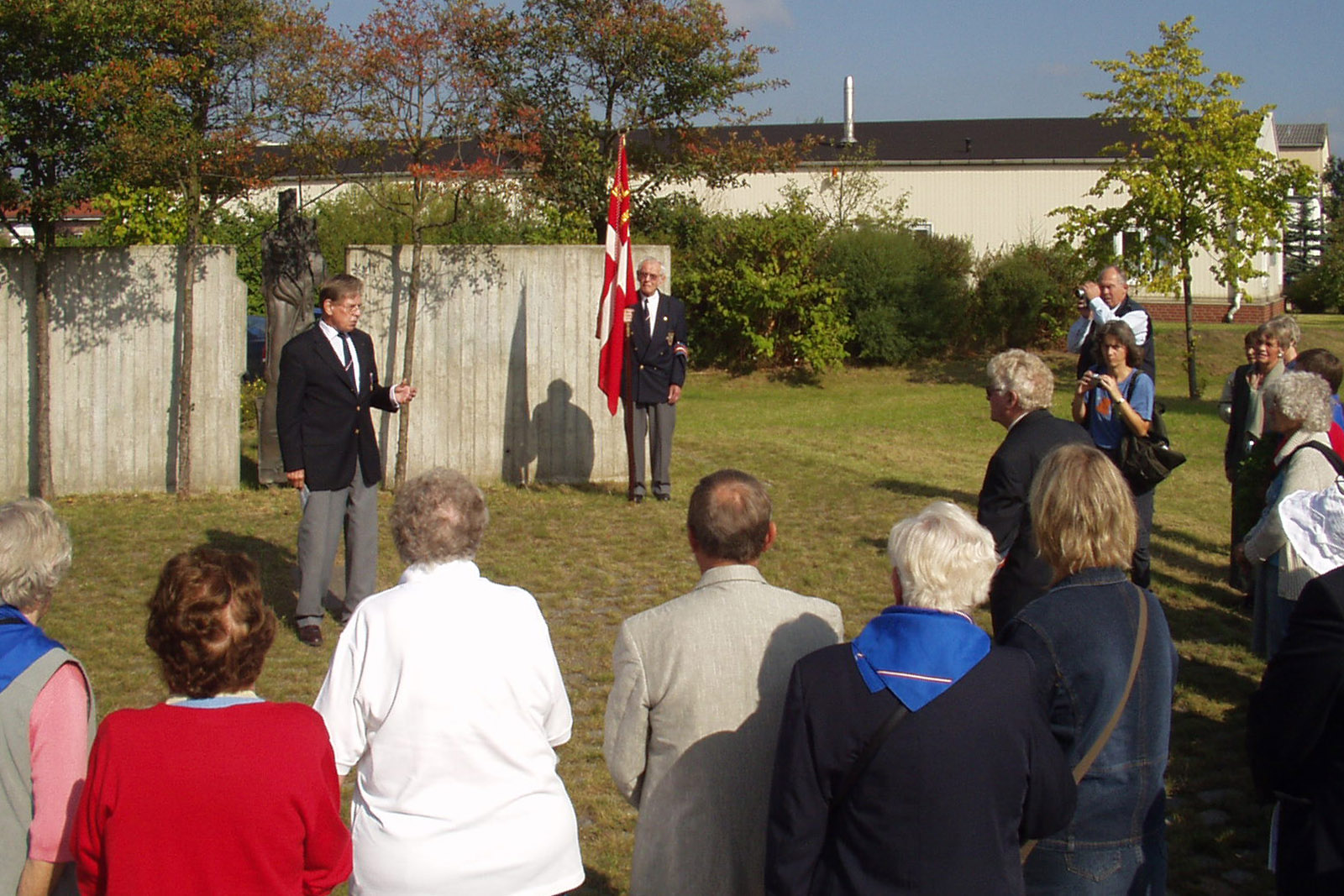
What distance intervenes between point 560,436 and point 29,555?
336 inches

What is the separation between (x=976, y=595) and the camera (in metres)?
2.71

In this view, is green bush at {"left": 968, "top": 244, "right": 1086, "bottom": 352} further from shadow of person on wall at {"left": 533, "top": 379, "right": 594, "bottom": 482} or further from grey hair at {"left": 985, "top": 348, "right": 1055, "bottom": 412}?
grey hair at {"left": 985, "top": 348, "right": 1055, "bottom": 412}

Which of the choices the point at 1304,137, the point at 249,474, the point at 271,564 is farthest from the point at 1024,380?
the point at 1304,137

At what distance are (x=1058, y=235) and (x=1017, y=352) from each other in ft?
50.0

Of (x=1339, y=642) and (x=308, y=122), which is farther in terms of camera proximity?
(x=308, y=122)

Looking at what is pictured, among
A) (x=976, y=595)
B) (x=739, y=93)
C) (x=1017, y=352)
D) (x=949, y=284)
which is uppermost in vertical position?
(x=739, y=93)

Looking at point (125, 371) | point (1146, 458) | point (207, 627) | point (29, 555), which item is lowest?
point (207, 627)

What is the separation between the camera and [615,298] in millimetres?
10523

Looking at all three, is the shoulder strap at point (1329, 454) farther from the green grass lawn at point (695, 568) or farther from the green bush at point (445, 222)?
the green bush at point (445, 222)

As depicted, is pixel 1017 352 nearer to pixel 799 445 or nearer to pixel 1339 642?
pixel 1339 642

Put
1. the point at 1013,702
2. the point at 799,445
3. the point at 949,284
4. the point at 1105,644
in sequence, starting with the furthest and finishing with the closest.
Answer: the point at 949,284, the point at 799,445, the point at 1105,644, the point at 1013,702

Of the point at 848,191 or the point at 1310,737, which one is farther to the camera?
the point at 848,191

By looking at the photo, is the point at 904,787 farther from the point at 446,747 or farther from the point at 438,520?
the point at 438,520

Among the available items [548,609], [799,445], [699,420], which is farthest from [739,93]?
[548,609]
